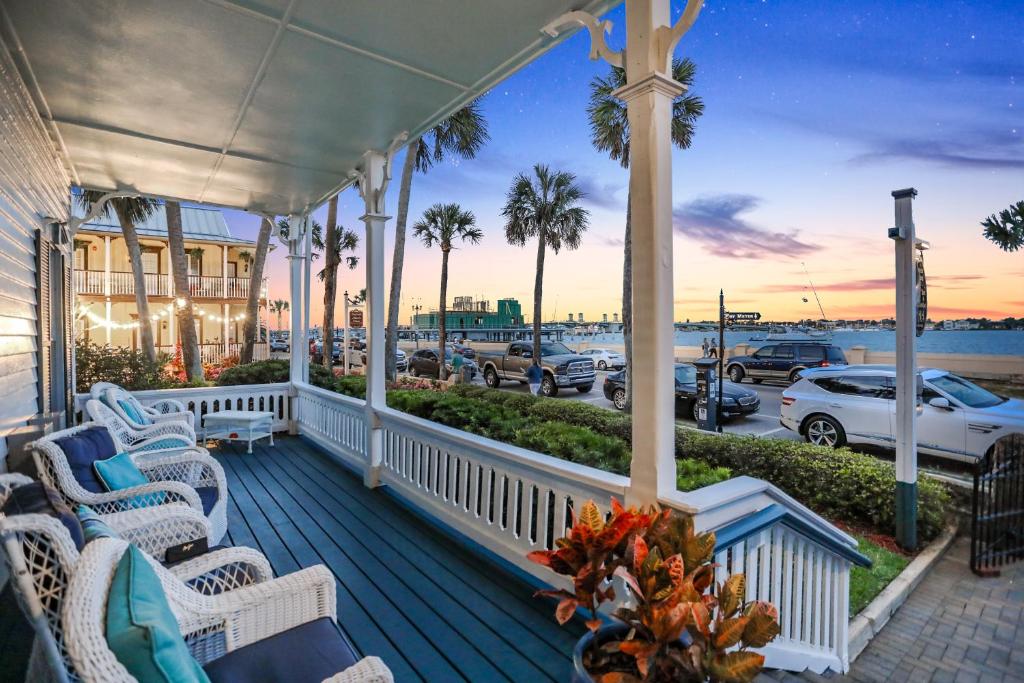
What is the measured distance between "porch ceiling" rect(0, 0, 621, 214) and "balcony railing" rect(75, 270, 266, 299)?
12.0 metres

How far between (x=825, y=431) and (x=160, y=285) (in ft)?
63.4

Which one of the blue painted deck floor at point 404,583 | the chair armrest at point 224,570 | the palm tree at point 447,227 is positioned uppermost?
the palm tree at point 447,227

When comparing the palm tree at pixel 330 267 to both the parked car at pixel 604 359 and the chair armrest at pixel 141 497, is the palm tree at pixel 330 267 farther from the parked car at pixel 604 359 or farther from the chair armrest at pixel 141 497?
the parked car at pixel 604 359

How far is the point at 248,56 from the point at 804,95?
49.0ft

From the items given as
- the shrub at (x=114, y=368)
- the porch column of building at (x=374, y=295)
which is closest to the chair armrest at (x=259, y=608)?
the porch column of building at (x=374, y=295)

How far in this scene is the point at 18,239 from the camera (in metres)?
3.21

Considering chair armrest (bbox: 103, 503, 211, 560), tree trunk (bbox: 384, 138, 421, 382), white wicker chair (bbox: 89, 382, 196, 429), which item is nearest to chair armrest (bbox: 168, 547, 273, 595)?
chair armrest (bbox: 103, 503, 211, 560)

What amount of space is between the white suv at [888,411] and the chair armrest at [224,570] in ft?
23.6

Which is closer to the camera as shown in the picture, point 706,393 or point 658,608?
point 658,608

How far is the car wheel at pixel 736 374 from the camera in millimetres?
18094

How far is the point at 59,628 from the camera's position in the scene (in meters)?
1.01

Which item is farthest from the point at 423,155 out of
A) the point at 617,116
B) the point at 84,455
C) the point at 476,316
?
the point at 476,316

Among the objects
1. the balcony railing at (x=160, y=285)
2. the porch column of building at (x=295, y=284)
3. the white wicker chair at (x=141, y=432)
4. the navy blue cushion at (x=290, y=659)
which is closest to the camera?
the navy blue cushion at (x=290, y=659)

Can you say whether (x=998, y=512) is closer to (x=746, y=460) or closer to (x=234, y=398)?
(x=746, y=460)
